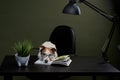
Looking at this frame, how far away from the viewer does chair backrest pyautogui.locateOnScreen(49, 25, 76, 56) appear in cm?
329

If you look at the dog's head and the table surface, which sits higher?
the dog's head

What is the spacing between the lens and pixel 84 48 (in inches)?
152

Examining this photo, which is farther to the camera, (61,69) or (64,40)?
(64,40)

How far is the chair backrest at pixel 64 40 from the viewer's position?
3.29 meters

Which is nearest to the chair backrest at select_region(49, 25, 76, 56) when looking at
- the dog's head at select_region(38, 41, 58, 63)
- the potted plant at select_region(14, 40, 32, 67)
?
the dog's head at select_region(38, 41, 58, 63)

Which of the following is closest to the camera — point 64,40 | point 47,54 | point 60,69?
point 60,69

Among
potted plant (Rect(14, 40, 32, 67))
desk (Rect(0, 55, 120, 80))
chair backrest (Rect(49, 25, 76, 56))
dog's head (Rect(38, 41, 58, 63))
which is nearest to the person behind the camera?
desk (Rect(0, 55, 120, 80))

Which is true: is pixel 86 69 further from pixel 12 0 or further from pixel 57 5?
pixel 12 0

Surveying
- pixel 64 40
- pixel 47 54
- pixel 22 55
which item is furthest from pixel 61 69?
pixel 64 40

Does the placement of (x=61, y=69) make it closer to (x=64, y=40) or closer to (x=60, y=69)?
(x=60, y=69)

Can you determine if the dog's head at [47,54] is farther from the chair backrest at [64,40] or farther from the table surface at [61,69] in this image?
the chair backrest at [64,40]

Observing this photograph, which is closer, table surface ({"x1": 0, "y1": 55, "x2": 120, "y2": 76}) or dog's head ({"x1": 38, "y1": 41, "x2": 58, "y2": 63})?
table surface ({"x1": 0, "y1": 55, "x2": 120, "y2": 76})

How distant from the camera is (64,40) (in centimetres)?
335

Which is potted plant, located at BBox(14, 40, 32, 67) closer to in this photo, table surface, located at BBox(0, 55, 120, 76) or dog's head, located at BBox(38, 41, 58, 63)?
table surface, located at BBox(0, 55, 120, 76)
